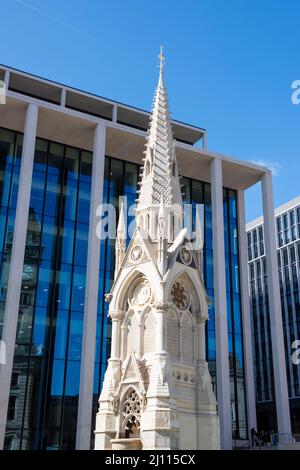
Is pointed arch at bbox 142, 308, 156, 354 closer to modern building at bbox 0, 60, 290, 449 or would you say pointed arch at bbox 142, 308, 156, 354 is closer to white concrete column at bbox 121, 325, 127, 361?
white concrete column at bbox 121, 325, 127, 361

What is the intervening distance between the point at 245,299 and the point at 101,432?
3370cm

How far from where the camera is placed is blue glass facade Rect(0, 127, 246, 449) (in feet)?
124

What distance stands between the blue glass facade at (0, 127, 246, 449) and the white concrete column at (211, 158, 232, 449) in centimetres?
120

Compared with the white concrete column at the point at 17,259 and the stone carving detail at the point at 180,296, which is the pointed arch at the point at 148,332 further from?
the white concrete column at the point at 17,259

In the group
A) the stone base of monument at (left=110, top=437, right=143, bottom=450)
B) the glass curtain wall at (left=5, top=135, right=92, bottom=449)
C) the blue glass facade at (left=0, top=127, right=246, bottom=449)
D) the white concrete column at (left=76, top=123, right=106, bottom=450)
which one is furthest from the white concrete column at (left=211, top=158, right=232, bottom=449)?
the stone base of monument at (left=110, top=437, right=143, bottom=450)

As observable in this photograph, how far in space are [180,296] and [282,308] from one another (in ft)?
255

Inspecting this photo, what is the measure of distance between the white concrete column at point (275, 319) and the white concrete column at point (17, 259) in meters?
21.8

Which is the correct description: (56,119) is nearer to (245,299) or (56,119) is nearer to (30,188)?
(30,188)

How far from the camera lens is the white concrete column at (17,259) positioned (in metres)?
36.0

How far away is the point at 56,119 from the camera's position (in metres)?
44.4

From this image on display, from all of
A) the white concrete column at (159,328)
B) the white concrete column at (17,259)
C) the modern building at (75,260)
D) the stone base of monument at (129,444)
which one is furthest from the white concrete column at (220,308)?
the white concrete column at (159,328)

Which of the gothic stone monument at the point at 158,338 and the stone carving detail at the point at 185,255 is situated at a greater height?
the stone carving detail at the point at 185,255

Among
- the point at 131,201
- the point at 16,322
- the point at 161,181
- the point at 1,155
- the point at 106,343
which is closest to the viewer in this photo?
the point at 161,181
